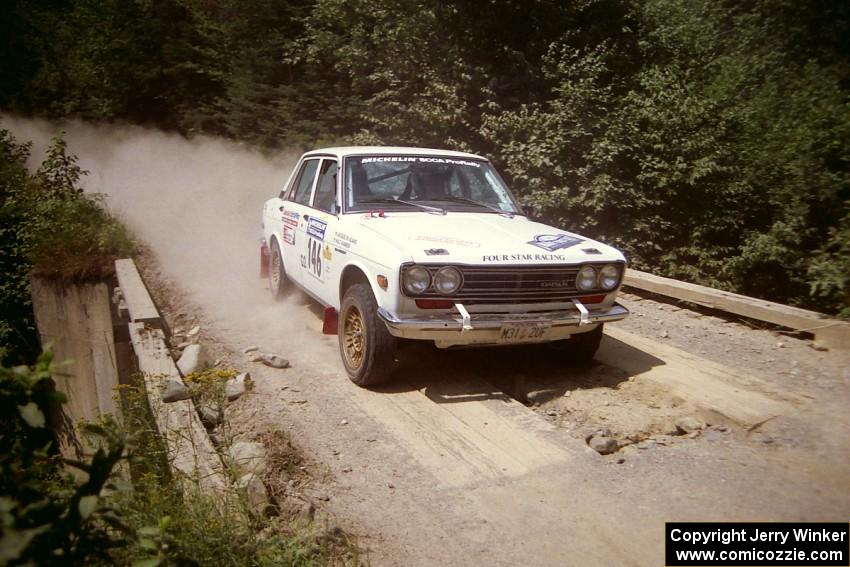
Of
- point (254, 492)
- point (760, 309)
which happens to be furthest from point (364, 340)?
point (760, 309)

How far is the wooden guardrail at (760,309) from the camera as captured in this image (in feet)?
17.8

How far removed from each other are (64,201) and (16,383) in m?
9.93

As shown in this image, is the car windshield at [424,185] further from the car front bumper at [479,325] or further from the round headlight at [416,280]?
the car front bumper at [479,325]

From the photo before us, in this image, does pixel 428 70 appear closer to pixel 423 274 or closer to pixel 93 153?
pixel 423 274

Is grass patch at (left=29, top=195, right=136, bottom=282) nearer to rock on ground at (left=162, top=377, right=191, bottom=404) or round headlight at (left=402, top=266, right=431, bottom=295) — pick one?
rock on ground at (left=162, top=377, right=191, bottom=404)

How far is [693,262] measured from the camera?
33.7 feet

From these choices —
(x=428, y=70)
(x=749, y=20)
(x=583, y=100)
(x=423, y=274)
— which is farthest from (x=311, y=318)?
(x=749, y=20)

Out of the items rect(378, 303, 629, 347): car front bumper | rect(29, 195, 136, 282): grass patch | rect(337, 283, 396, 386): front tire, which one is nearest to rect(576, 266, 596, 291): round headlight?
rect(378, 303, 629, 347): car front bumper

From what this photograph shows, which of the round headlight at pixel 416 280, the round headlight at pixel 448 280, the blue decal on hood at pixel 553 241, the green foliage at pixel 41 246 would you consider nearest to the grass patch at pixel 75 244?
the green foliage at pixel 41 246

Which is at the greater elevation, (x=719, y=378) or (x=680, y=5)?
(x=680, y=5)

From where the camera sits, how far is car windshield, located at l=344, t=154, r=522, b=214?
17.9 feet

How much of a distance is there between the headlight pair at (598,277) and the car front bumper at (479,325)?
0.19 m

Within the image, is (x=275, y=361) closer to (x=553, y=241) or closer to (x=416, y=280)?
(x=416, y=280)

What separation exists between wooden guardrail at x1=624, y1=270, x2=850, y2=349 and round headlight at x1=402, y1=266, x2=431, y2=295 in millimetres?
3789
